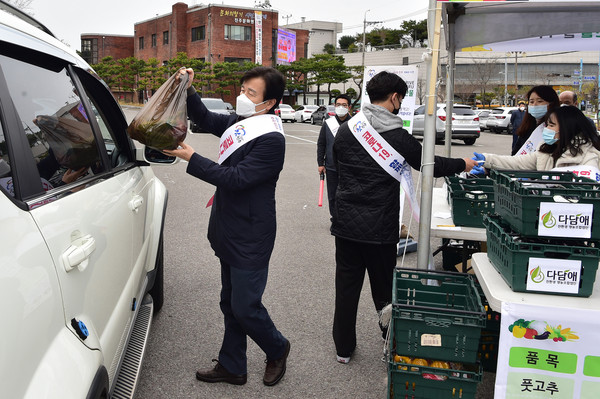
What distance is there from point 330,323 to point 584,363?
2260 millimetres

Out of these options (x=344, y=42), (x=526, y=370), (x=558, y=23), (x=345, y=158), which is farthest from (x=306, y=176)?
(x=344, y=42)

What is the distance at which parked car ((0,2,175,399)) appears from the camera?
1439mm

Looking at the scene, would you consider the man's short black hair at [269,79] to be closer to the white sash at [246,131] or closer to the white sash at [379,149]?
the white sash at [246,131]

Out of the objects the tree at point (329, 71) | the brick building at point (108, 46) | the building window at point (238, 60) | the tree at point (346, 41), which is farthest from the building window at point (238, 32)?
the tree at point (346, 41)

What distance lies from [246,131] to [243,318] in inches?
43.9

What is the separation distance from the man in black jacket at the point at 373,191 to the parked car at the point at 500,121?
103 feet

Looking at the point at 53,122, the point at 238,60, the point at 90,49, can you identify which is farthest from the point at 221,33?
the point at 53,122

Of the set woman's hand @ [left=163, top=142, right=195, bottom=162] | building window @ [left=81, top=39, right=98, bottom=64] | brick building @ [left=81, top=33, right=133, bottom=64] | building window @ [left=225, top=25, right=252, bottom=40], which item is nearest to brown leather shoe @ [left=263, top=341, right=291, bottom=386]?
woman's hand @ [left=163, top=142, right=195, bottom=162]

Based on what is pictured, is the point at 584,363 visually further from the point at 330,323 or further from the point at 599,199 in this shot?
the point at 330,323

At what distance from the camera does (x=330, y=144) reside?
7.44 m

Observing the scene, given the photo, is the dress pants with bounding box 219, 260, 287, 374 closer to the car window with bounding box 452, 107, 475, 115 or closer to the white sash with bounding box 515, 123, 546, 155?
the white sash with bounding box 515, 123, 546, 155

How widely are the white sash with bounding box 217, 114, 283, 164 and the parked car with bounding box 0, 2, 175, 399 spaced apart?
19.8 inches

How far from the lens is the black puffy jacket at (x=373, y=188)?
358 centimetres

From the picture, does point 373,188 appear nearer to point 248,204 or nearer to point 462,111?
point 248,204
